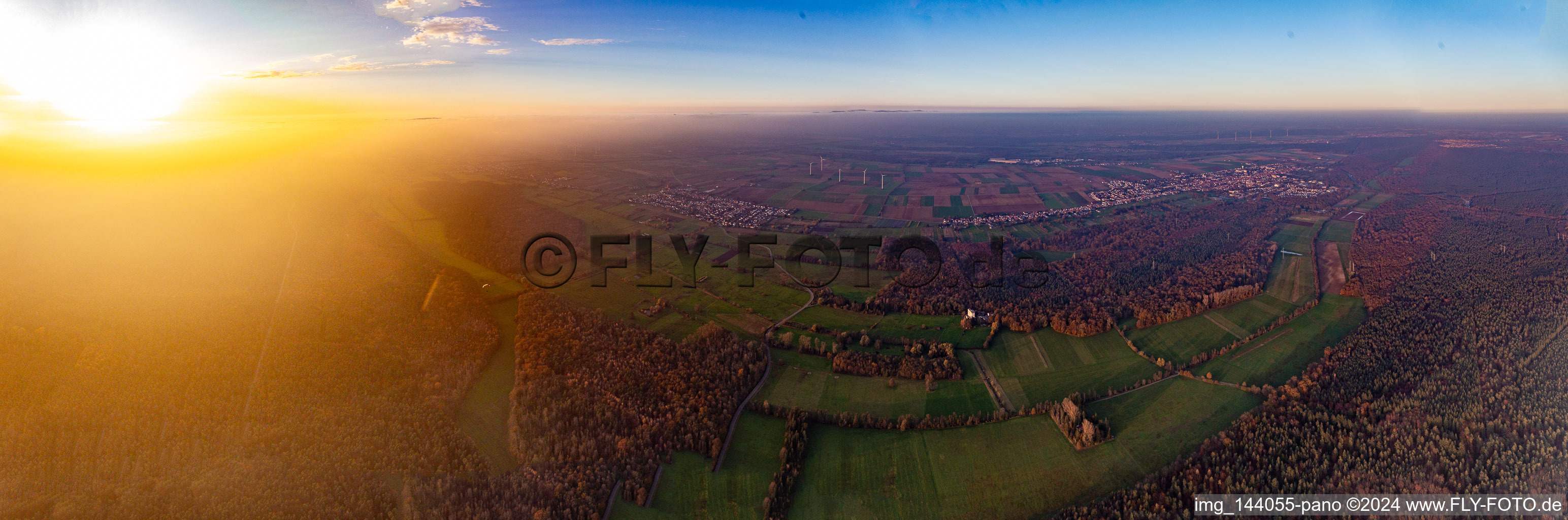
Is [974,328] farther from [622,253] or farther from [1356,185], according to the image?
[1356,185]

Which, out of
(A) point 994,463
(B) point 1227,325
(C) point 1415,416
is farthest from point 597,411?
(B) point 1227,325

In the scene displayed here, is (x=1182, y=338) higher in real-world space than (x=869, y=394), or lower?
higher

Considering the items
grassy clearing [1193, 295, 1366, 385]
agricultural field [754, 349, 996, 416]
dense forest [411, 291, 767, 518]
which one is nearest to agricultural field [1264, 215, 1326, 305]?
grassy clearing [1193, 295, 1366, 385]

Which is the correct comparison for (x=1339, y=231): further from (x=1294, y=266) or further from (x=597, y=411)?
(x=597, y=411)

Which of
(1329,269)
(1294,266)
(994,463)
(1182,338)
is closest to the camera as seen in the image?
(994,463)

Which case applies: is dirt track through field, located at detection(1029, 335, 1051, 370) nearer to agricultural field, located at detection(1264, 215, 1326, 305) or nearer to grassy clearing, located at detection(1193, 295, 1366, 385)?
grassy clearing, located at detection(1193, 295, 1366, 385)

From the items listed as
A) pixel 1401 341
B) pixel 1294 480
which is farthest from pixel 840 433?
pixel 1401 341
